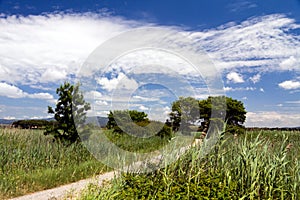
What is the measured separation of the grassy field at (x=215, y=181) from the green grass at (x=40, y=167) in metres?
1.54

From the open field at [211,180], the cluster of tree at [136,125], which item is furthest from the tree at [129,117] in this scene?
the open field at [211,180]

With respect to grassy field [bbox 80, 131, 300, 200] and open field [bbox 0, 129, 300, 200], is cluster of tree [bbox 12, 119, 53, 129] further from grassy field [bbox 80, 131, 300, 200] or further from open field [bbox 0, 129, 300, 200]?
grassy field [bbox 80, 131, 300, 200]

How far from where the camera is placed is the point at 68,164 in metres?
8.83

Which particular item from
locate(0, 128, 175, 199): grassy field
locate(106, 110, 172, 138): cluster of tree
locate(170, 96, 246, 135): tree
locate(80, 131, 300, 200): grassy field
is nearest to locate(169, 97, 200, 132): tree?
locate(170, 96, 246, 135): tree

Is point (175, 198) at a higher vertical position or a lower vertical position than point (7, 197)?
higher

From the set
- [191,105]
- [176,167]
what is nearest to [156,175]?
[176,167]

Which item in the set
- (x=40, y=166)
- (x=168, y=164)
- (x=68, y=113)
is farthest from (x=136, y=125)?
(x=168, y=164)

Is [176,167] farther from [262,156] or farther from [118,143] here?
[118,143]

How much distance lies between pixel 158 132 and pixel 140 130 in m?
1.29

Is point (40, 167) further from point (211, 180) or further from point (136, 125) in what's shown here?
point (136, 125)

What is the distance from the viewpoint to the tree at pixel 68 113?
37.5 ft

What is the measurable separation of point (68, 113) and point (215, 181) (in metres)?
7.60

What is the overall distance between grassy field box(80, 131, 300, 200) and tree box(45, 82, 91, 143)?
245 inches

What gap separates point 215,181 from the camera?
4.82 m
